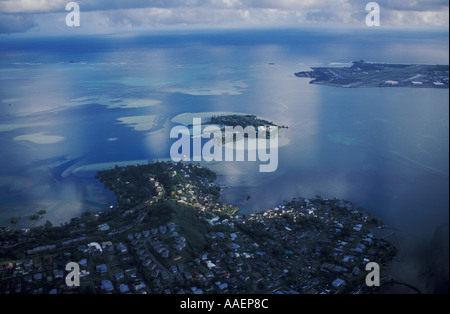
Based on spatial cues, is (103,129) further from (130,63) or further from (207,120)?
(130,63)

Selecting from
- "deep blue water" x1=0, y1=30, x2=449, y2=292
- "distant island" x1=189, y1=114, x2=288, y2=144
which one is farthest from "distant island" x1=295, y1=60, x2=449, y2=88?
"distant island" x1=189, y1=114, x2=288, y2=144

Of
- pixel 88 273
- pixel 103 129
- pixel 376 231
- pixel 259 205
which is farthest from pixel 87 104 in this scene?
pixel 376 231
